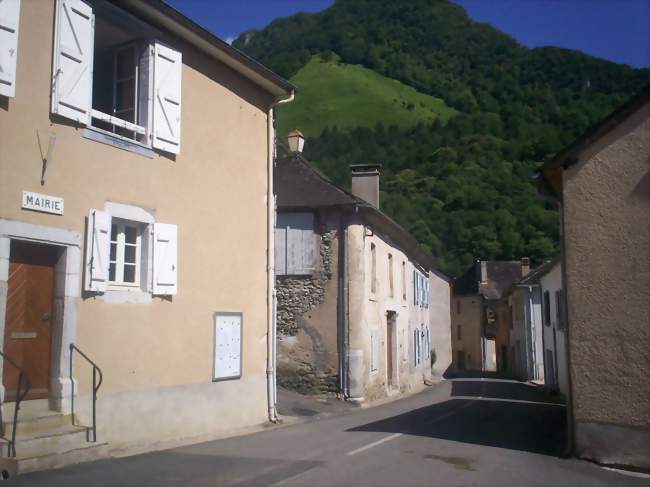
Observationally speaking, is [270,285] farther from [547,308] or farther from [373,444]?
[547,308]

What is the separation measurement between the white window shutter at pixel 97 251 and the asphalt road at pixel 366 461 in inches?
92.3

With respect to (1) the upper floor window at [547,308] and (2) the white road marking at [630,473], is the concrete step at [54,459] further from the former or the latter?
(1) the upper floor window at [547,308]

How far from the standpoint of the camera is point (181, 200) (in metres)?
10.8

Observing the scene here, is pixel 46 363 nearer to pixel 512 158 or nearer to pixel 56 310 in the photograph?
pixel 56 310

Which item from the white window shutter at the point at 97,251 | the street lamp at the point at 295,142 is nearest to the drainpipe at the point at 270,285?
the white window shutter at the point at 97,251

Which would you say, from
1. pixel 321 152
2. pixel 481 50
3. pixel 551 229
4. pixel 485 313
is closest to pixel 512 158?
pixel 551 229

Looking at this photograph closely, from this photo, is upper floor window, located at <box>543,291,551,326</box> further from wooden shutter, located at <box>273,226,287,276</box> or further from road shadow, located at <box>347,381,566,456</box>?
wooden shutter, located at <box>273,226,287,276</box>

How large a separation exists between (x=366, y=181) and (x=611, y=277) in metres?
14.8

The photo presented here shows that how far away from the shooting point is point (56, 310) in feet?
28.2

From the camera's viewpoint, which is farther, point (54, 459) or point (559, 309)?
point (559, 309)

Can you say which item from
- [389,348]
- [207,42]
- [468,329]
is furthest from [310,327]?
[468,329]

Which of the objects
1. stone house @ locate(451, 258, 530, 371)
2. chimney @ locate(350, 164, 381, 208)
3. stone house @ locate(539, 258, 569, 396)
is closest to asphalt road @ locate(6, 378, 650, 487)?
stone house @ locate(539, 258, 569, 396)

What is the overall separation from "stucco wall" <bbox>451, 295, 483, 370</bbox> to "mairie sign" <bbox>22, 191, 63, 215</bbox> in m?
47.0

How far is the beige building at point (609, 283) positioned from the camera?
8766 millimetres
